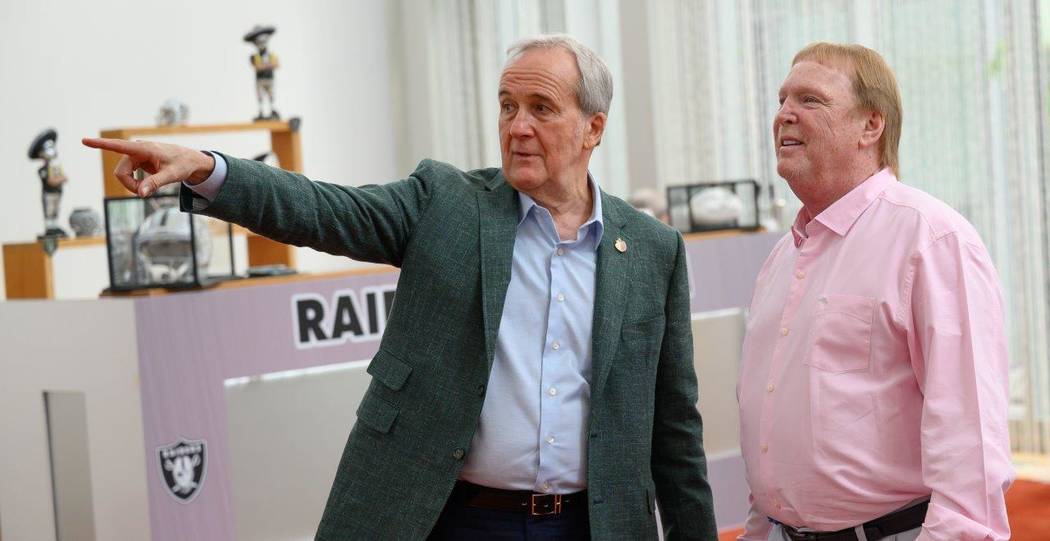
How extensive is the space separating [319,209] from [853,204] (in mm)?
789

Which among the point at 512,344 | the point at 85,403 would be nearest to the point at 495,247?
the point at 512,344

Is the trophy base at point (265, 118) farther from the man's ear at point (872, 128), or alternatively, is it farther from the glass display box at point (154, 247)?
the man's ear at point (872, 128)

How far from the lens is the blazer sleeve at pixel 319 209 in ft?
5.33

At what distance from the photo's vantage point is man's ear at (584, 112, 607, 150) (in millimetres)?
1963

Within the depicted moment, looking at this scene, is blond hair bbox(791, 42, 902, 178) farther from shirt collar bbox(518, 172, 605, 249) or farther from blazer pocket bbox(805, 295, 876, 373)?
shirt collar bbox(518, 172, 605, 249)

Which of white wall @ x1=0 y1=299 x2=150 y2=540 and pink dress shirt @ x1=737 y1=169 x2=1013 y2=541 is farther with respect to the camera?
white wall @ x1=0 y1=299 x2=150 y2=540

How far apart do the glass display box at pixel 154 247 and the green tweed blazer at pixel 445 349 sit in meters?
1.24

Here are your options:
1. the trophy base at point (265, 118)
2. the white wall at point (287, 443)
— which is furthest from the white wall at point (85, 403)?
the trophy base at point (265, 118)

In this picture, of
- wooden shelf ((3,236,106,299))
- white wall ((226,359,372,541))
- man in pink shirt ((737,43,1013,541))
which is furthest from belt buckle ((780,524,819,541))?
wooden shelf ((3,236,106,299))

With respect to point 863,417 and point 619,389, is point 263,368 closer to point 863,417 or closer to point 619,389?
point 619,389

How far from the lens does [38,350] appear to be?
315 cm

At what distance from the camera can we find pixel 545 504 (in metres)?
1.84

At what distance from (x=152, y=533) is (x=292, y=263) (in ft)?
8.28

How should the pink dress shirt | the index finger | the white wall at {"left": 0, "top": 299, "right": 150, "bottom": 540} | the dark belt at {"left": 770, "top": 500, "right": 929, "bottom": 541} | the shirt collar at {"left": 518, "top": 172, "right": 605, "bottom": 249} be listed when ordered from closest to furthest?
1. the index finger
2. the pink dress shirt
3. the dark belt at {"left": 770, "top": 500, "right": 929, "bottom": 541}
4. the shirt collar at {"left": 518, "top": 172, "right": 605, "bottom": 249}
5. the white wall at {"left": 0, "top": 299, "right": 150, "bottom": 540}
